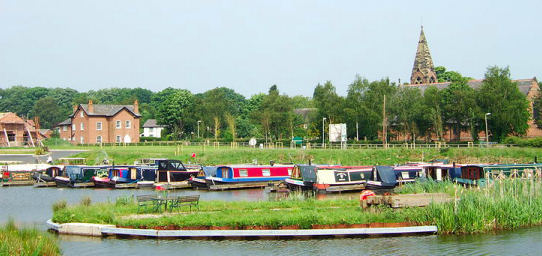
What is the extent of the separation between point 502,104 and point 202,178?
4025 cm

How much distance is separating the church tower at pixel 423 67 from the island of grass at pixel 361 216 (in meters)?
94.6

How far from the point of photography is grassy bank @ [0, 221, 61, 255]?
60.2ft

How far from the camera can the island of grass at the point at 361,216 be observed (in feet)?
77.0

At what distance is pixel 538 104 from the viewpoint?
277ft

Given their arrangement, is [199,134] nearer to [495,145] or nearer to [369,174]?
[495,145]

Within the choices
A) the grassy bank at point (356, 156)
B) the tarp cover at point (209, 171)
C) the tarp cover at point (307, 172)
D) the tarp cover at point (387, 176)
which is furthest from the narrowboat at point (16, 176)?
the tarp cover at point (387, 176)

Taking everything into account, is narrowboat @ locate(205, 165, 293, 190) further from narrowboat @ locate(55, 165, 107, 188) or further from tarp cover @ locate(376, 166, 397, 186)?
narrowboat @ locate(55, 165, 107, 188)

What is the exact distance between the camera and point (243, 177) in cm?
5131

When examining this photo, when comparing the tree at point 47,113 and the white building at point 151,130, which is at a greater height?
the tree at point 47,113

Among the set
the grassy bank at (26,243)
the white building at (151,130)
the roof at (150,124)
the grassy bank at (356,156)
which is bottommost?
the grassy bank at (26,243)

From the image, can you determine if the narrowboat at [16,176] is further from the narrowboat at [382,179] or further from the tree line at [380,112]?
the tree line at [380,112]

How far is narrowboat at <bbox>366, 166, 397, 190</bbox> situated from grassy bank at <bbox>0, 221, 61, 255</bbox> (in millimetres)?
28040

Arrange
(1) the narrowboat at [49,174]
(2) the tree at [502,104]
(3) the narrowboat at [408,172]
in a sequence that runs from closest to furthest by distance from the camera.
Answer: (3) the narrowboat at [408,172] → (1) the narrowboat at [49,174] → (2) the tree at [502,104]

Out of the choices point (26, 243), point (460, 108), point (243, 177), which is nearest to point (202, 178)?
point (243, 177)
